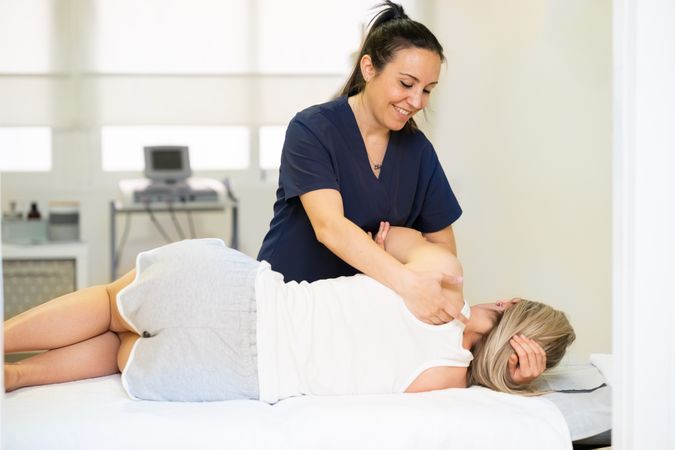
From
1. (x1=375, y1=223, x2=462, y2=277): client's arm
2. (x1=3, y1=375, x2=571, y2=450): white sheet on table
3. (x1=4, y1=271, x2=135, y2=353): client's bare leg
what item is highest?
(x1=375, y1=223, x2=462, y2=277): client's arm

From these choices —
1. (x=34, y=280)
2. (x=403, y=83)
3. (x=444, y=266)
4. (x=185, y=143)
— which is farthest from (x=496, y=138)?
(x=34, y=280)

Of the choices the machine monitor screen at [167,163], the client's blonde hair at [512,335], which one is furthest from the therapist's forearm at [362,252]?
the machine monitor screen at [167,163]

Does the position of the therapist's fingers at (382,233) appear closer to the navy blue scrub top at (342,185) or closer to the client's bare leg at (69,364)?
the navy blue scrub top at (342,185)

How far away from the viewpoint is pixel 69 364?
180 cm

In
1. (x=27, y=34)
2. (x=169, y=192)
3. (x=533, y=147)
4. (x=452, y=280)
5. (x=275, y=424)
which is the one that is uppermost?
(x=27, y=34)

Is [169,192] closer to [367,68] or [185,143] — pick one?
[185,143]

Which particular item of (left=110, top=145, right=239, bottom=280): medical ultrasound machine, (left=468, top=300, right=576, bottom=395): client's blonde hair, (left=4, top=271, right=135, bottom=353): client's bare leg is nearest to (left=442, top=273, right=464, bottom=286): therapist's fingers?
(left=468, top=300, right=576, bottom=395): client's blonde hair

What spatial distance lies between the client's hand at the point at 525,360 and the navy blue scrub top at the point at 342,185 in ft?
1.65

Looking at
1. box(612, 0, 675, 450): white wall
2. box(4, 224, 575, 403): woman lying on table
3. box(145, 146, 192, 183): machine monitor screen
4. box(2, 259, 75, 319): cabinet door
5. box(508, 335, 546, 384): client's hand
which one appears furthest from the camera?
box(145, 146, 192, 183): machine monitor screen

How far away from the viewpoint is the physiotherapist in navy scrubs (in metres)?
1.84

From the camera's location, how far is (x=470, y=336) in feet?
6.25

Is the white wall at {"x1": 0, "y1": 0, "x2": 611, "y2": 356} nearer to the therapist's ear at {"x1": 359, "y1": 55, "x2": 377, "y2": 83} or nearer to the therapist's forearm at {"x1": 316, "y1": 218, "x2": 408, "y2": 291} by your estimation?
the therapist's ear at {"x1": 359, "y1": 55, "x2": 377, "y2": 83}

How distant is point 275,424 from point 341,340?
261mm

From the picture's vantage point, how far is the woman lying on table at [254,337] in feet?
5.48
